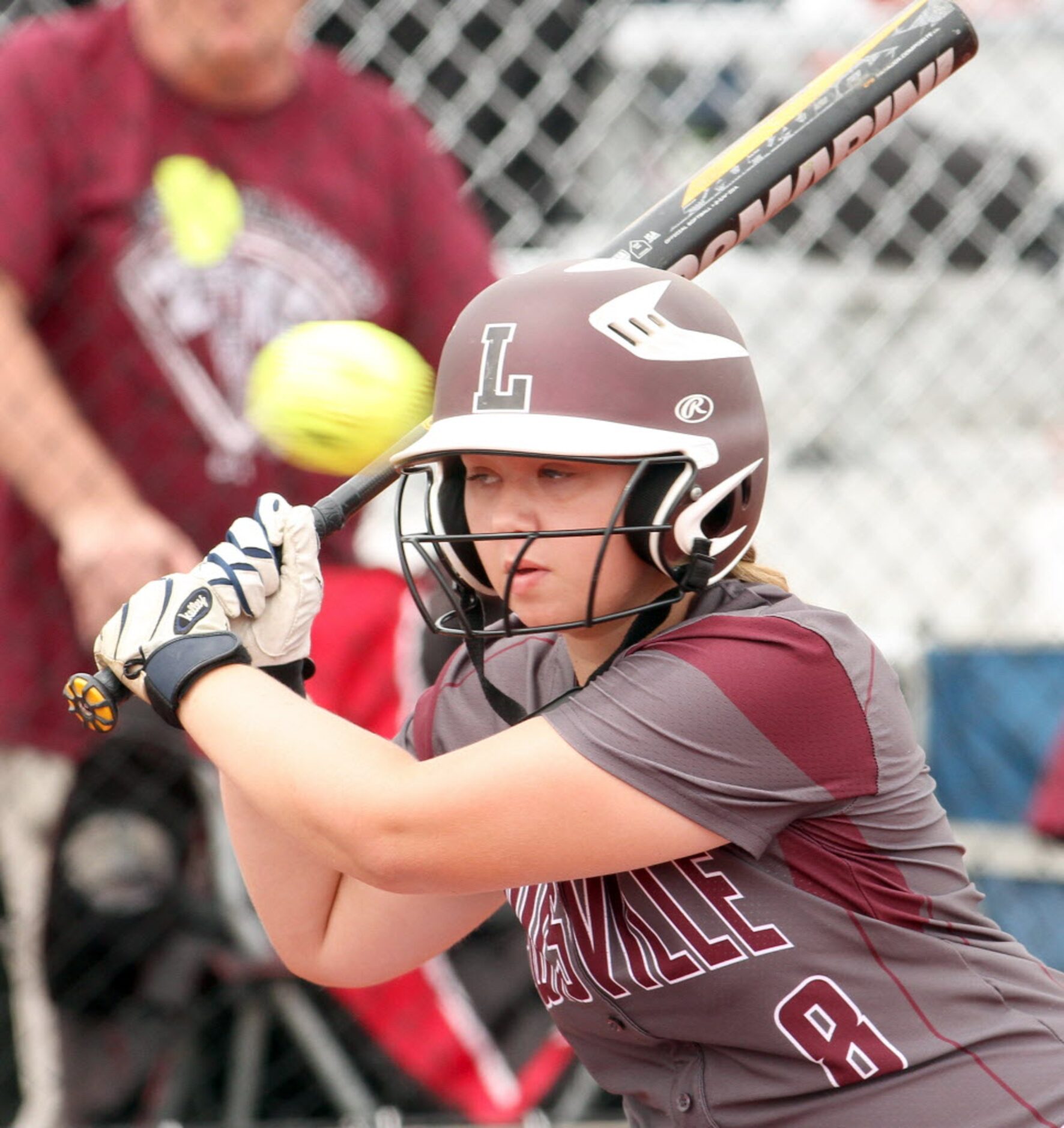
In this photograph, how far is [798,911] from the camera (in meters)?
1.52

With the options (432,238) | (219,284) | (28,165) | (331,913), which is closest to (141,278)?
(219,284)

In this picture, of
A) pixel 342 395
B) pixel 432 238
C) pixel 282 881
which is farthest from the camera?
pixel 432 238

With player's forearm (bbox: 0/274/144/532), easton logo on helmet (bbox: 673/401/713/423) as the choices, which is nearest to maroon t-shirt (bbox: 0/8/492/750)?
player's forearm (bbox: 0/274/144/532)

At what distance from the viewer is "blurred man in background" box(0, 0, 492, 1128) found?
300cm

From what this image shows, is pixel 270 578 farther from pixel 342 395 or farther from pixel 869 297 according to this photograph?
pixel 869 297

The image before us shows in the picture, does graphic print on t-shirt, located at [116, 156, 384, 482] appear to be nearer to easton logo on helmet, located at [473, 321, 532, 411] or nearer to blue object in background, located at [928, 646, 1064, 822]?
blue object in background, located at [928, 646, 1064, 822]

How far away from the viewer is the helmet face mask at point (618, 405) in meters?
1.49

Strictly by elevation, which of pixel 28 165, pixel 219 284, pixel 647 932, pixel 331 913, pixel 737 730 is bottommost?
pixel 331 913

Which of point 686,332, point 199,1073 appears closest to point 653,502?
point 686,332

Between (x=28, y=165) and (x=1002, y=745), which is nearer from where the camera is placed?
(x=28, y=165)

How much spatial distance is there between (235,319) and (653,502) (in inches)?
69.4

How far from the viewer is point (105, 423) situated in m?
3.10

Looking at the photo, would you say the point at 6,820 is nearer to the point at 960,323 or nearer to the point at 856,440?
the point at 856,440

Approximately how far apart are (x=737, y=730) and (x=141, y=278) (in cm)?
194
